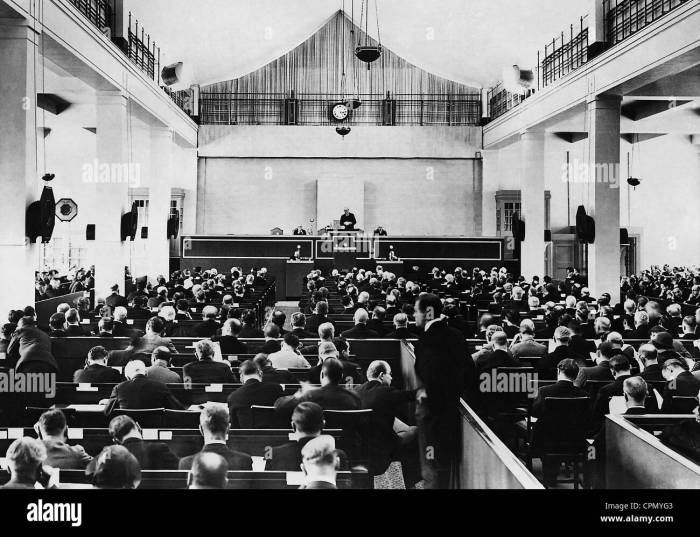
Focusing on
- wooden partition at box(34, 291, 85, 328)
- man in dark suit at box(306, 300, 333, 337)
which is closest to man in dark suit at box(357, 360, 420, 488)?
man in dark suit at box(306, 300, 333, 337)

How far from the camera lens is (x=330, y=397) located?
15.1 feet

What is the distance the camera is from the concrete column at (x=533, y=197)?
17203mm

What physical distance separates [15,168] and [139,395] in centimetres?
563

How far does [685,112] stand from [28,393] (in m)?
A: 16.9

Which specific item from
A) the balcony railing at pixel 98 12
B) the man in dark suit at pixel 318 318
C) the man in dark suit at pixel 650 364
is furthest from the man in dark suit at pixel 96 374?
the balcony railing at pixel 98 12

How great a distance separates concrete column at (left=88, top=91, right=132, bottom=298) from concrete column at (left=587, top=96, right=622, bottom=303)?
8.85 metres

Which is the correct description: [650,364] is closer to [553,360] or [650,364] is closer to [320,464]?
[553,360]

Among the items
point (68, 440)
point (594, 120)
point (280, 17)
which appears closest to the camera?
point (68, 440)

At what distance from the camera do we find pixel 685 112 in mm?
17328

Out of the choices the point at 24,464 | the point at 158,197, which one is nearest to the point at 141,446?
the point at 24,464

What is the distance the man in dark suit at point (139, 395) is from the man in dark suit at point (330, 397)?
0.80 metres
